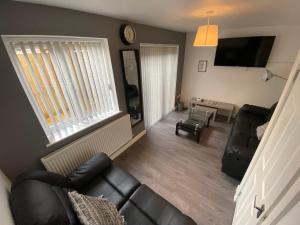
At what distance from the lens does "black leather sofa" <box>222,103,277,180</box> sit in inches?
74.9

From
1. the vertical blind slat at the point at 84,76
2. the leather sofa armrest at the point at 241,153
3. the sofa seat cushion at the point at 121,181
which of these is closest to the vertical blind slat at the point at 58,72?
the vertical blind slat at the point at 84,76

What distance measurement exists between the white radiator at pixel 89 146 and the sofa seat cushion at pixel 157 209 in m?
0.93

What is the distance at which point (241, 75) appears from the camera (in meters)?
3.54

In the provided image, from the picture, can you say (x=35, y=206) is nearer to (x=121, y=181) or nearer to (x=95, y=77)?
(x=121, y=181)

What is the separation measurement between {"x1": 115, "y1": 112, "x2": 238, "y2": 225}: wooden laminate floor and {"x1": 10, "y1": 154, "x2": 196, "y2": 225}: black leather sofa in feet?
1.97

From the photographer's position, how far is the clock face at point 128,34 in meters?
2.07

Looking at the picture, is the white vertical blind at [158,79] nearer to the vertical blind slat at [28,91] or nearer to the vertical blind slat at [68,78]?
the vertical blind slat at [68,78]

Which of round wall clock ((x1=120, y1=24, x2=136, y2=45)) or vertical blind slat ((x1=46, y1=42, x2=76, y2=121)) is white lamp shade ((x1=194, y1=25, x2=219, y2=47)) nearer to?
round wall clock ((x1=120, y1=24, x2=136, y2=45))

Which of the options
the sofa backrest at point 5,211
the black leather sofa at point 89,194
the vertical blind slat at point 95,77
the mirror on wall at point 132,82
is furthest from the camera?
the mirror on wall at point 132,82

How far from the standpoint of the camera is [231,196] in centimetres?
188

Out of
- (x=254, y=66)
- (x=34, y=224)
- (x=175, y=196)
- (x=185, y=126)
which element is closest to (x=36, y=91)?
(x=34, y=224)

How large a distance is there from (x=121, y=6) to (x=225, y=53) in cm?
301

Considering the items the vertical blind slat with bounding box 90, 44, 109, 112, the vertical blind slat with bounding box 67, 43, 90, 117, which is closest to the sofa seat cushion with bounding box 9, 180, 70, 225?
the vertical blind slat with bounding box 67, 43, 90, 117

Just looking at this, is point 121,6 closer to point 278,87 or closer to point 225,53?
point 225,53
